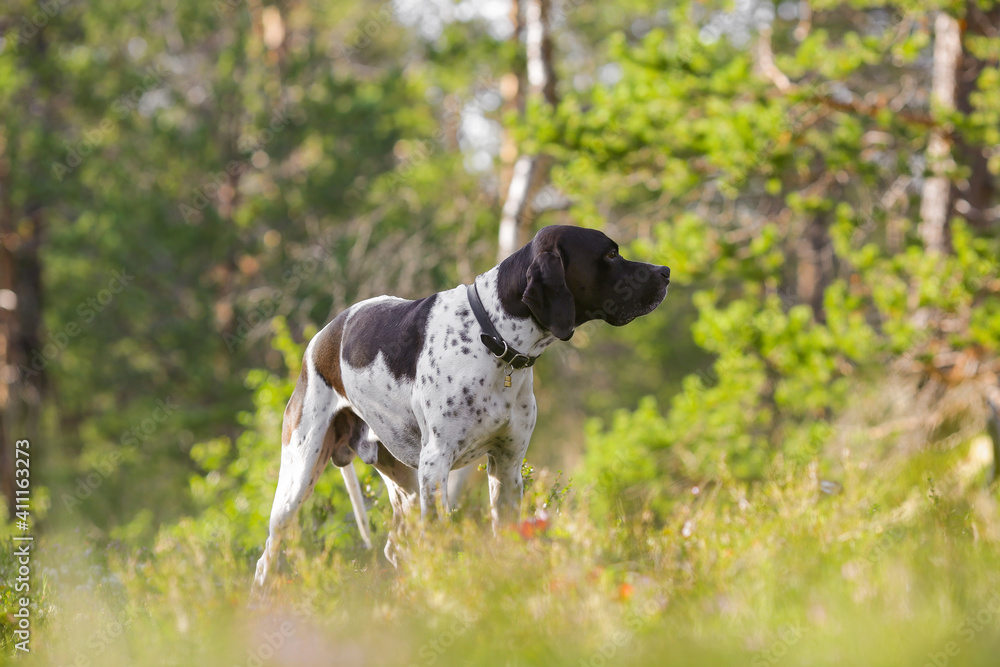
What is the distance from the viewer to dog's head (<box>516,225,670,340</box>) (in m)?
3.56

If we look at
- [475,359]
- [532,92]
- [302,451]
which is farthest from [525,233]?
[475,359]

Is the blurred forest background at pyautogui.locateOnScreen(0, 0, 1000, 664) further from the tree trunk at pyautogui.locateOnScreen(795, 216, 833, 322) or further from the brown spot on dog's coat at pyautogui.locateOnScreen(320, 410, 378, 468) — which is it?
the brown spot on dog's coat at pyautogui.locateOnScreen(320, 410, 378, 468)

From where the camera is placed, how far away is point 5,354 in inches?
551

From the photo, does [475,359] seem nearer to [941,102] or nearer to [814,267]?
[941,102]

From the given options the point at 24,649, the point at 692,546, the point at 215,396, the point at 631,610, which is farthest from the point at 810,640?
the point at 215,396

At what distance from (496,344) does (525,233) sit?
7.02 m

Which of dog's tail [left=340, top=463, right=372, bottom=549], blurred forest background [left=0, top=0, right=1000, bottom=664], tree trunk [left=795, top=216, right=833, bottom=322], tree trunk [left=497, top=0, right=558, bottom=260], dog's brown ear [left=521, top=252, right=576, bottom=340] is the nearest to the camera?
dog's brown ear [left=521, top=252, right=576, bottom=340]

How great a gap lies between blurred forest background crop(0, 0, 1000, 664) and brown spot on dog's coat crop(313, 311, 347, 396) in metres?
0.82

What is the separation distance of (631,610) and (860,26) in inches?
534

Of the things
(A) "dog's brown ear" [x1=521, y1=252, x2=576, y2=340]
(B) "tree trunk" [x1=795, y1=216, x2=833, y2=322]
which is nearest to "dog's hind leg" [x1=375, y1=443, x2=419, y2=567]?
(A) "dog's brown ear" [x1=521, y1=252, x2=576, y2=340]

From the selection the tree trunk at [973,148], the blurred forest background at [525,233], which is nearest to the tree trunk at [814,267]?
the blurred forest background at [525,233]

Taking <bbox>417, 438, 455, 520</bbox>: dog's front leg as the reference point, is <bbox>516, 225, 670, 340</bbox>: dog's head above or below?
above

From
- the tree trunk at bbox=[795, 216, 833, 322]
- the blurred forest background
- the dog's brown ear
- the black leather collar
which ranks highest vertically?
the dog's brown ear

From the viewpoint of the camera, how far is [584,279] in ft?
12.0
